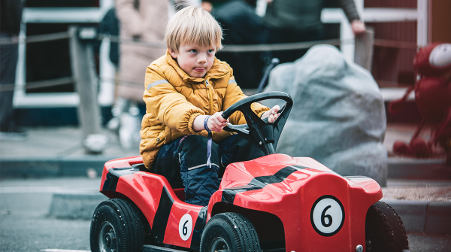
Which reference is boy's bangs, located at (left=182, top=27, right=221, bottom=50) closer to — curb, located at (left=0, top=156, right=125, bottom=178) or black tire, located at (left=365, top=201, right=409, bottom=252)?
black tire, located at (left=365, top=201, right=409, bottom=252)

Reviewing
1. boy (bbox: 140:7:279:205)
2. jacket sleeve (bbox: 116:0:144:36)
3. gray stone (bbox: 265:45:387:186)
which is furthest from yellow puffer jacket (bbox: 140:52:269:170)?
jacket sleeve (bbox: 116:0:144:36)

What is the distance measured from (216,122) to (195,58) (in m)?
0.49

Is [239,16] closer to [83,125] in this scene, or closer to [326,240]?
[83,125]

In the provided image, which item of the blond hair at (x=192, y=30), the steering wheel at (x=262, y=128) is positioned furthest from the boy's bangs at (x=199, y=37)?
the steering wheel at (x=262, y=128)

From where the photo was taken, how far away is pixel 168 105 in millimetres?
2236

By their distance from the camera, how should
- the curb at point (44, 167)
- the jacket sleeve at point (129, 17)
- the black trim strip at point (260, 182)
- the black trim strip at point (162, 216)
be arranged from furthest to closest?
the jacket sleeve at point (129, 17)
the curb at point (44, 167)
the black trim strip at point (162, 216)
the black trim strip at point (260, 182)

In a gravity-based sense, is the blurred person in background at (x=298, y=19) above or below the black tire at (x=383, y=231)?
above

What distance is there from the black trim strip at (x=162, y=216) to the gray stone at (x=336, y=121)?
1501 mm

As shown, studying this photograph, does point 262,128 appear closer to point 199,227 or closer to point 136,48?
point 199,227

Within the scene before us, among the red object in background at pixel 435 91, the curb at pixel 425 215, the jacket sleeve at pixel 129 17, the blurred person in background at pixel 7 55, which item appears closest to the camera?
the curb at pixel 425 215

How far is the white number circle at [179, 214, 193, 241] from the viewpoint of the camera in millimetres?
2129

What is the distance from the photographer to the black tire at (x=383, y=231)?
194 cm

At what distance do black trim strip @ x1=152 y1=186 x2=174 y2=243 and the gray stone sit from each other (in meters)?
1.50

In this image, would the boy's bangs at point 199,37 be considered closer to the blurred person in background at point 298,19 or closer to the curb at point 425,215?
the curb at point 425,215
